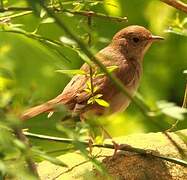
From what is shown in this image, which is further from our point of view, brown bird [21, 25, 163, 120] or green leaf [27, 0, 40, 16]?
brown bird [21, 25, 163, 120]

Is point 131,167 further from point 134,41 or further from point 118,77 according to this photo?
point 134,41

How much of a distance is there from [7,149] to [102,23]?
4068 mm

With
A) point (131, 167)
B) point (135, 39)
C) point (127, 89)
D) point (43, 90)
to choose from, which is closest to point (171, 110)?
point (43, 90)

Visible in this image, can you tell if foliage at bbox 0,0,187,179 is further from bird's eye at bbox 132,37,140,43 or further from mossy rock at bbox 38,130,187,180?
bird's eye at bbox 132,37,140,43

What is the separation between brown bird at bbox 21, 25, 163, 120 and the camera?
9.14 feet

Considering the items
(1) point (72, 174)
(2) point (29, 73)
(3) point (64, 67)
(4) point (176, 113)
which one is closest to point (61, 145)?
(2) point (29, 73)

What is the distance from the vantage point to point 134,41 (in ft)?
13.5

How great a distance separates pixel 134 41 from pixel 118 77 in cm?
72

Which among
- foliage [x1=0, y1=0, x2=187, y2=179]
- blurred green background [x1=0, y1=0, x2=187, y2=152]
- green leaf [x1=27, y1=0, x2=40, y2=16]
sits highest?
green leaf [x1=27, y1=0, x2=40, y2=16]

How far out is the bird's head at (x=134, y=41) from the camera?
4004 mm

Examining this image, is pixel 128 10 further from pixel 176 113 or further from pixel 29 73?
pixel 176 113

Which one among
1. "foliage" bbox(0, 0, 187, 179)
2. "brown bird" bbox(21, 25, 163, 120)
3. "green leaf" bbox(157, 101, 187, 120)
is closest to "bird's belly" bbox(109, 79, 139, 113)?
"brown bird" bbox(21, 25, 163, 120)

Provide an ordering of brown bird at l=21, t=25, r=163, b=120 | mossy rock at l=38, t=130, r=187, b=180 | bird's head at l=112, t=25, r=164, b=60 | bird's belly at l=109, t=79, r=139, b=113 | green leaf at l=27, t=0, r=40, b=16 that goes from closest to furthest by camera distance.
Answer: green leaf at l=27, t=0, r=40, b=16, mossy rock at l=38, t=130, r=187, b=180, brown bird at l=21, t=25, r=163, b=120, bird's belly at l=109, t=79, r=139, b=113, bird's head at l=112, t=25, r=164, b=60

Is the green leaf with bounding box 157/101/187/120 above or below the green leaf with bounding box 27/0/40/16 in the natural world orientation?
below
